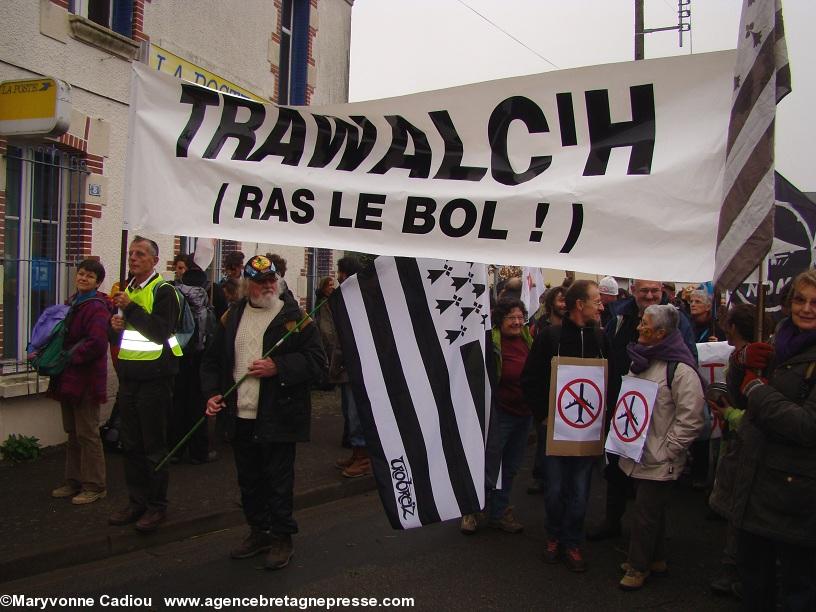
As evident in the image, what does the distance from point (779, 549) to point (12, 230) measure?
287 inches

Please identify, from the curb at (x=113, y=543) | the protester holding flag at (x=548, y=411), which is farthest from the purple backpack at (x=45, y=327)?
the protester holding flag at (x=548, y=411)

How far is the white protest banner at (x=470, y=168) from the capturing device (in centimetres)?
302

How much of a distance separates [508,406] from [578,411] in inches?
32.8

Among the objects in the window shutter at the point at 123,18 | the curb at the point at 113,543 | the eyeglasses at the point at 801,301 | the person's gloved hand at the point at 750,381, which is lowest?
the curb at the point at 113,543

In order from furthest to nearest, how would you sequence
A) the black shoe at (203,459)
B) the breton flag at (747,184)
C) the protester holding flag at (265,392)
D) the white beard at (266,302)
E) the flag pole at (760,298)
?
A: 1. the black shoe at (203,459)
2. the white beard at (266,302)
3. the protester holding flag at (265,392)
4. the flag pole at (760,298)
5. the breton flag at (747,184)

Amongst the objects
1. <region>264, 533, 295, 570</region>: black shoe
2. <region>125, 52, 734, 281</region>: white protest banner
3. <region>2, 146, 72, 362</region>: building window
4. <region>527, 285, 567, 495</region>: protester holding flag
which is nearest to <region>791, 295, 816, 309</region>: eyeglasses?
<region>125, 52, 734, 281</region>: white protest banner

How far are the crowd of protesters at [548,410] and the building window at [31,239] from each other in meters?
1.97

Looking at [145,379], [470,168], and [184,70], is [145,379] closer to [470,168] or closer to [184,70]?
[470,168]

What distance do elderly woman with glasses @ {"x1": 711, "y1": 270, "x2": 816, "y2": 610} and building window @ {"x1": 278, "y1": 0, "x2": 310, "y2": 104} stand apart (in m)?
10.9

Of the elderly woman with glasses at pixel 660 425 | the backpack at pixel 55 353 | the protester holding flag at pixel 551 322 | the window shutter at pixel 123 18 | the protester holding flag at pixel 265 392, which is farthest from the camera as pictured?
the window shutter at pixel 123 18

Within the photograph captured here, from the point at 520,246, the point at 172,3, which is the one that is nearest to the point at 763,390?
the point at 520,246

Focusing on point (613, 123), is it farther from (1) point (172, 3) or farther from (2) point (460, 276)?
(1) point (172, 3)

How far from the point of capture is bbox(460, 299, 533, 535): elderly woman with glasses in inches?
221

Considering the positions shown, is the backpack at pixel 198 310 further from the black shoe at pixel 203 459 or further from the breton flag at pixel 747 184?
the breton flag at pixel 747 184
